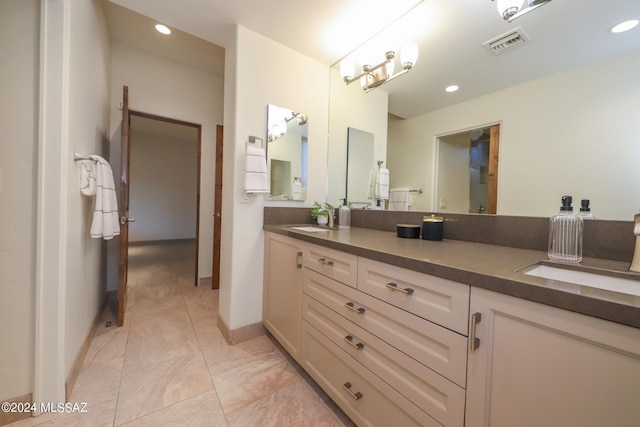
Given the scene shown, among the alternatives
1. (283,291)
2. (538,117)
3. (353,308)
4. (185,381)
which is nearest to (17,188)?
(185,381)

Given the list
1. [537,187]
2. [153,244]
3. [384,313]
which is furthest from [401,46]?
[153,244]

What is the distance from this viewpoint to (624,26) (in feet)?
3.07

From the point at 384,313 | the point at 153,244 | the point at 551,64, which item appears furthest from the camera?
the point at 153,244

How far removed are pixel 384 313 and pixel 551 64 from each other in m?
1.36

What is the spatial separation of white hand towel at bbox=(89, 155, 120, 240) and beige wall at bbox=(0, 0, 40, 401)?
1.37ft

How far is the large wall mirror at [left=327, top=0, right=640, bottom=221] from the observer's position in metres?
0.94

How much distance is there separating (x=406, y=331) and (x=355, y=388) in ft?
1.48

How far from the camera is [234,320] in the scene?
1.86m

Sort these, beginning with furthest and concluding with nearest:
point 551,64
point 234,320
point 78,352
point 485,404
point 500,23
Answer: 1. point 234,320
2. point 78,352
3. point 500,23
4. point 551,64
5. point 485,404

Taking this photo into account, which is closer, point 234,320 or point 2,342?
point 2,342

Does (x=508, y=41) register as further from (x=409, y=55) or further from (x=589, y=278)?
(x=589, y=278)

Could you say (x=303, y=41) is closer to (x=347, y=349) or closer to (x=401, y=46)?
(x=401, y=46)

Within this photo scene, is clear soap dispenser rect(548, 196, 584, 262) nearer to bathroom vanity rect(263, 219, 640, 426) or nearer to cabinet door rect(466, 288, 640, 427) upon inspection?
bathroom vanity rect(263, 219, 640, 426)

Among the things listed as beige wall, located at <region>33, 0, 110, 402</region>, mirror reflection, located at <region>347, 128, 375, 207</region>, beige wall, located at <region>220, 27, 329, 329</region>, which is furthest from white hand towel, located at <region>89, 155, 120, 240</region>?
mirror reflection, located at <region>347, 128, 375, 207</region>
